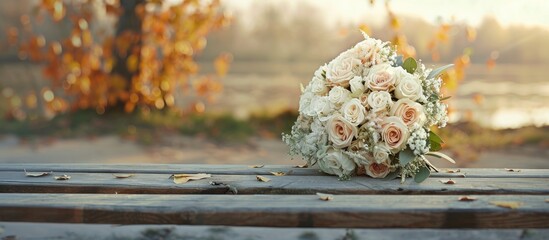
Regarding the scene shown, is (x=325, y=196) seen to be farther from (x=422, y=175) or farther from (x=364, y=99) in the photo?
(x=364, y=99)

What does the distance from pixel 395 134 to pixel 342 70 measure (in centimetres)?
40

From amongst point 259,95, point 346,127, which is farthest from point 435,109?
point 259,95

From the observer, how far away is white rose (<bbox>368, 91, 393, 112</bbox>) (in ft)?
8.99

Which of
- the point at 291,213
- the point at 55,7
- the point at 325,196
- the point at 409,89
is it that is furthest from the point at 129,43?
the point at 291,213

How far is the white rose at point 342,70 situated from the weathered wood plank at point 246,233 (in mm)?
992

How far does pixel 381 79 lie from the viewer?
280 cm

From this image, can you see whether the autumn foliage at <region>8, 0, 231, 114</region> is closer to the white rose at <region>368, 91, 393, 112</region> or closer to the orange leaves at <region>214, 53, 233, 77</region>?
the orange leaves at <region>214, 53, 233, 77</region>

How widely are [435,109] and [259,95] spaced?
12993mm

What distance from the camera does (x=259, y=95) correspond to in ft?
51.9

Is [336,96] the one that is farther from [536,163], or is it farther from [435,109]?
[536,163]

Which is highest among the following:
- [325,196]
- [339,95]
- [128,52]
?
[128,52]

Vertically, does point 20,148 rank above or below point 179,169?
above

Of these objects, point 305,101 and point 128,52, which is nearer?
point 305,101

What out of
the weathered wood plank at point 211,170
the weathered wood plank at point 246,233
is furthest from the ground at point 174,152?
the weathered wood plank at point 246,233
